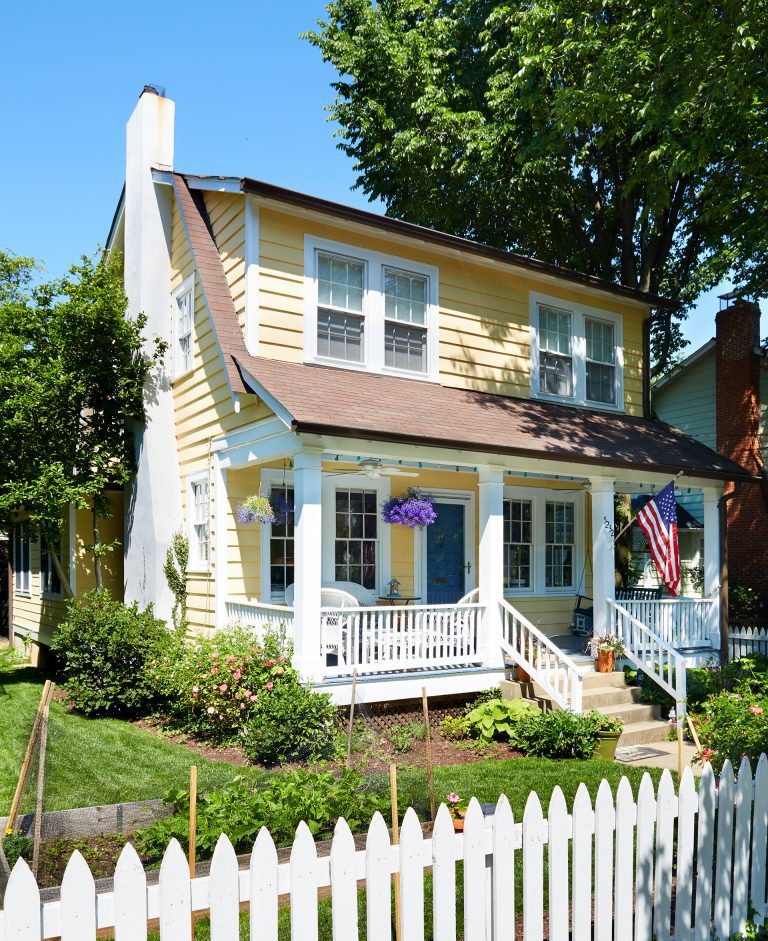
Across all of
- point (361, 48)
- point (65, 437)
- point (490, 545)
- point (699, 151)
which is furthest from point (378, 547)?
point (361, 48)

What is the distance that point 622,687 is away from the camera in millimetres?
11672

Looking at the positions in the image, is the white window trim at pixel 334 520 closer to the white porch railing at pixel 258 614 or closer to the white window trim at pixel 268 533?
the white window trim at pixel 268 533

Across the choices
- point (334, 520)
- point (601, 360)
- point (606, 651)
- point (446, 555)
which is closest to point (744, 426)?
point (601, 360)

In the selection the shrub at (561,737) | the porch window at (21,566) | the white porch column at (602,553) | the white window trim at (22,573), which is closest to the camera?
the shrub at (561,737)

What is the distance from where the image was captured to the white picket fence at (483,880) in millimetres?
2875

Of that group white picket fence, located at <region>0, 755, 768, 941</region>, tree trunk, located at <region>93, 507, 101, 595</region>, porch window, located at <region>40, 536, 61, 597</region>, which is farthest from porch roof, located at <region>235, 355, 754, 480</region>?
porch window, located at <region>40, 536, 61, 597</region>

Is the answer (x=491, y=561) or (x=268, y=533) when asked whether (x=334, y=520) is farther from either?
(x=491, y=561)

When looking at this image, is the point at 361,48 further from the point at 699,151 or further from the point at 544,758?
the point at 544,758

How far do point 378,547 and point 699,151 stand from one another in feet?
25.1

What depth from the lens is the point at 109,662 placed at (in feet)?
36.1

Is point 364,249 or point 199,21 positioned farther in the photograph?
point 364,249

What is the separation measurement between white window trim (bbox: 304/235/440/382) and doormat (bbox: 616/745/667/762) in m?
6.28

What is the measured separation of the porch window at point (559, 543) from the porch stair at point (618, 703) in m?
3.79

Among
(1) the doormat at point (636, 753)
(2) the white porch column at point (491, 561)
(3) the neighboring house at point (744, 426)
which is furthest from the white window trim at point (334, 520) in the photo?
(3) the neighboring house at point (744, 426)
